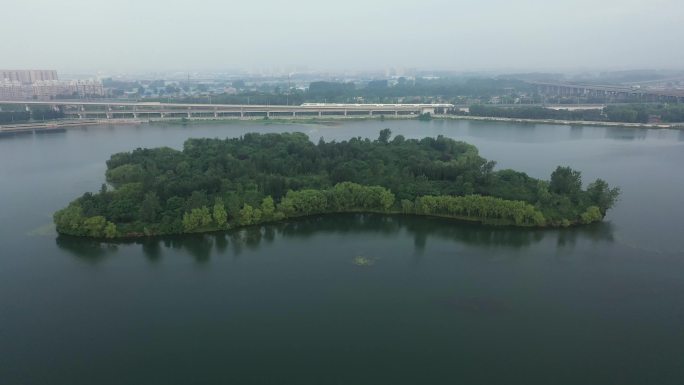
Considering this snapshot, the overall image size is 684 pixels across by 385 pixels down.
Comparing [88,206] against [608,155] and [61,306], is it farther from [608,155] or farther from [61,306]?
[608,155]

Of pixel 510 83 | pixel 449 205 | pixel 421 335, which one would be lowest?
pixel 421 335

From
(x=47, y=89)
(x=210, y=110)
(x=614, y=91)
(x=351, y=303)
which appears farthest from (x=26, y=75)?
(x=614, y=91)

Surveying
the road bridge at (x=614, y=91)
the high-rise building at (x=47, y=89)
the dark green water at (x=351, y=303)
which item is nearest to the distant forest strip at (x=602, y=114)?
the road bridge at (x=614, y=91)

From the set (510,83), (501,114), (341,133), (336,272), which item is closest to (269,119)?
(341,133)

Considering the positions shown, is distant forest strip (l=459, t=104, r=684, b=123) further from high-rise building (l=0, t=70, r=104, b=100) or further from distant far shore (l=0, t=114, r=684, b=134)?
high-rise building (l=0, t=70, r=104, b=100)

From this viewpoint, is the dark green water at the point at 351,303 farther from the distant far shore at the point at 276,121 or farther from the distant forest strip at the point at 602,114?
the distant forest strip at the point at 602,114


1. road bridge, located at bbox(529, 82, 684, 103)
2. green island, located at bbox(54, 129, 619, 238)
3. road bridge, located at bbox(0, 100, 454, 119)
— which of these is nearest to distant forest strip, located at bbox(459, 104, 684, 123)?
road bridge, located at bbox(0, 100, 454, 119)

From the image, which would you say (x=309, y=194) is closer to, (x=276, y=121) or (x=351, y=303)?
(x=351, y=303)
